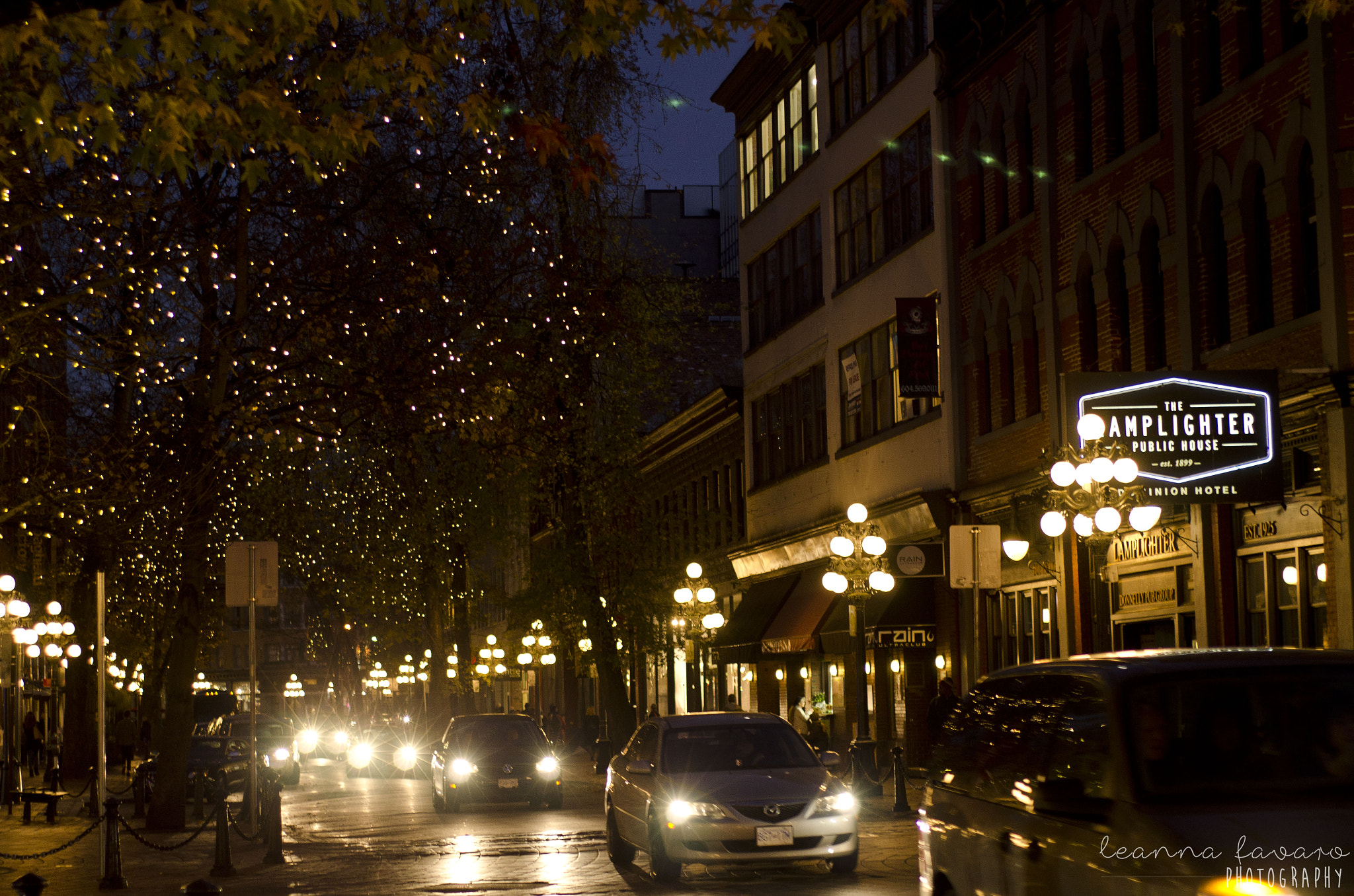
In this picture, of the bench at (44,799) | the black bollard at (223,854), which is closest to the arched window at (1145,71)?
the black bollard at (223,854)

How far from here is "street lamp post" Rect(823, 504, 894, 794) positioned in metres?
24.4

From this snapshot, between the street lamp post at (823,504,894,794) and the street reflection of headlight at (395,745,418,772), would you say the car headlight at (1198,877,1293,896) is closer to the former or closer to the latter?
the street lamp post at (823,504,894,794)

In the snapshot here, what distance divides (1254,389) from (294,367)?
1238cm

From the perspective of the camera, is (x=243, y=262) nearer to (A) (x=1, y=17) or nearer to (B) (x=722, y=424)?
(A) (x=1, y=17)

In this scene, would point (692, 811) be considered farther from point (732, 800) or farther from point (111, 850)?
point (111, 850)

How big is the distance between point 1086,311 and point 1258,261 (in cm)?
486

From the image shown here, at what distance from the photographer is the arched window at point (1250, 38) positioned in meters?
21.0

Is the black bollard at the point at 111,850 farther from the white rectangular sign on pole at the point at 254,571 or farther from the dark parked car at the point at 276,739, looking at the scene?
the dark parked car at the point at 276,739

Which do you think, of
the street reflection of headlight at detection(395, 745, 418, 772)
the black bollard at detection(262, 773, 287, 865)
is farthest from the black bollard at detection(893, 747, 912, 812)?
the street reflection of headlight at detection(395, 745, 418, 772)

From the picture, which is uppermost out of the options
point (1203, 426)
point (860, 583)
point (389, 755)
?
point (1203, 426)

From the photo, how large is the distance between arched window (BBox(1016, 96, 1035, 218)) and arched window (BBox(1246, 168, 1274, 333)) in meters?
6.93

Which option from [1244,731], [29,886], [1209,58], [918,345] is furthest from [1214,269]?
[29,886]

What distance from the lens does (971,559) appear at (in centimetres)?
1961

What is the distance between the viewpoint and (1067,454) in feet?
61.4
